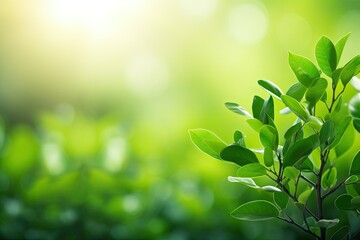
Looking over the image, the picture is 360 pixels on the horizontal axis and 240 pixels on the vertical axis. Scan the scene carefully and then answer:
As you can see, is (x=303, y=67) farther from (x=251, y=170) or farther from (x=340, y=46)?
(x=251, y=170)

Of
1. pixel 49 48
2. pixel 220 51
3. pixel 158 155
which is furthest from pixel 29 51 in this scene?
pixel 158 155

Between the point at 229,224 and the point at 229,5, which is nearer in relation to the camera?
the point at 229,224

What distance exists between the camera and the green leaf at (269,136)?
795 millimetres

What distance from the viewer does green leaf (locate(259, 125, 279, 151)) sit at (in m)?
0.79

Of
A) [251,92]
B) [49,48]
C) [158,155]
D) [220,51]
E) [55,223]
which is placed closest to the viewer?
[55,223]

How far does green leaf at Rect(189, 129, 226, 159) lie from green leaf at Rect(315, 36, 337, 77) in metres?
0.18

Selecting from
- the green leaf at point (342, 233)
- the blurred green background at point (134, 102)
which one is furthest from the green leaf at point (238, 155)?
the blurred green background at point (134, 102)

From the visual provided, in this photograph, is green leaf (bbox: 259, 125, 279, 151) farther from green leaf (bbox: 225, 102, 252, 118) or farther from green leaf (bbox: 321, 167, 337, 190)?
green leaf (bbox: 321, 167, 337, 190)

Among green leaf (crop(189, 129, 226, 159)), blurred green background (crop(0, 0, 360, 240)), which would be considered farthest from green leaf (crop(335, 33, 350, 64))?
blurred green background (crop(0, 0, 360, 240))

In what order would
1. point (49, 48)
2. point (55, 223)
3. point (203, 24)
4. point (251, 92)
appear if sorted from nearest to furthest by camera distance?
point (55, 223)
point (251, 92)
point (49, 48)
point (203, 24)

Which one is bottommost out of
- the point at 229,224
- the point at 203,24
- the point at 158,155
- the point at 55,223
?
the point at 229,224

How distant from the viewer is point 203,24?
430 cm

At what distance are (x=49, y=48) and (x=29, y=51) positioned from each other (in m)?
0.12

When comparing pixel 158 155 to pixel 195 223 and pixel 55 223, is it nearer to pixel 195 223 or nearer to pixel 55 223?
pixel 195 223
